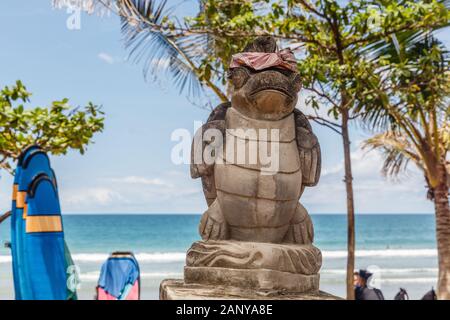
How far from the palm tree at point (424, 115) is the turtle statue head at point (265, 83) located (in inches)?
145

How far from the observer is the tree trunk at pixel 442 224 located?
35.8 ft

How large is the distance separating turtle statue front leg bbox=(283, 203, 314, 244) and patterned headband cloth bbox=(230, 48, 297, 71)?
1195 millimetres

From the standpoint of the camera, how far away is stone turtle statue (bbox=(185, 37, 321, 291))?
16.8ft

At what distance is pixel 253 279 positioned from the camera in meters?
5.00

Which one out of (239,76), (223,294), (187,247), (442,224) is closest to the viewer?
(223,294)

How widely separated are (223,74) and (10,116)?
10.2ft

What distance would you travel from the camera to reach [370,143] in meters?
12.8

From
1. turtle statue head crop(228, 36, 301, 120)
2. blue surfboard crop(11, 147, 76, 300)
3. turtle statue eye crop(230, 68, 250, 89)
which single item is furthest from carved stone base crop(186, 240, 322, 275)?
blue surfboard crop(11, 147, 76, 300)

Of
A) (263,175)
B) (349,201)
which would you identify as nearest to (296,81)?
(263,175)

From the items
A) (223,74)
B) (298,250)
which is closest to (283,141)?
(298,250)

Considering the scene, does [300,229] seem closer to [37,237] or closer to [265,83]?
[265,83]

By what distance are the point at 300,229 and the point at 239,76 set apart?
1.37m

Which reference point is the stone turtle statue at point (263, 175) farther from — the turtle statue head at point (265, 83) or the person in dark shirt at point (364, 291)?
the person in dark shirt at point (364, 291)

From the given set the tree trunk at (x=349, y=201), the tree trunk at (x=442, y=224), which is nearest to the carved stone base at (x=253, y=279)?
the tree trunk at (x=349, y=201)
